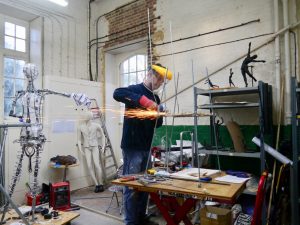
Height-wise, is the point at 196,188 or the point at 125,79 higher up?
the point at 125,79

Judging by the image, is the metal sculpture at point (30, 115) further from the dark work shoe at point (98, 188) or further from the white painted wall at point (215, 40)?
the white painted wall at point (215, 40)

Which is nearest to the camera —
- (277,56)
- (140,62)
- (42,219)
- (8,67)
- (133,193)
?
(133,193)

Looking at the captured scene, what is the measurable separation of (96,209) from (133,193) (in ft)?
4.55

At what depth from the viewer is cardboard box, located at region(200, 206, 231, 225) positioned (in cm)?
263

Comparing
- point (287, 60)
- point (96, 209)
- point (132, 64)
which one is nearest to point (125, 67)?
point (132, 64)

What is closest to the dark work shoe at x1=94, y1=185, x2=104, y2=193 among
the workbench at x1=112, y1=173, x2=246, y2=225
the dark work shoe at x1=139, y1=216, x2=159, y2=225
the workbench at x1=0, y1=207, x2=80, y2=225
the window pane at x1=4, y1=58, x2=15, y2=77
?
the workbench at x1=0, y1=207, x2=80, y2=225

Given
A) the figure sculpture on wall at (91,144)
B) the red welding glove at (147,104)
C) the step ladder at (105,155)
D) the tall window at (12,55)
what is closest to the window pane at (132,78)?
the step ladder at (105,155)

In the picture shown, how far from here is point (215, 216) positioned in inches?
104

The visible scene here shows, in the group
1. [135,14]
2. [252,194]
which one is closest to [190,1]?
[135,14]

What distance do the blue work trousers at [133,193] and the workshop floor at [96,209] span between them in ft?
1.92

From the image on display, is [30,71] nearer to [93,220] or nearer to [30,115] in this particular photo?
[30,115]

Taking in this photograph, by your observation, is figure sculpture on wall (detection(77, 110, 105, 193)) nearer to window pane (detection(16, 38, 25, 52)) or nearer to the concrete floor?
the concrete floor

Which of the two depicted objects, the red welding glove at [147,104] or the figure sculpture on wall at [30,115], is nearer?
the red welding glove at [147,104]

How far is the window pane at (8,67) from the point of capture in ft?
15.4
